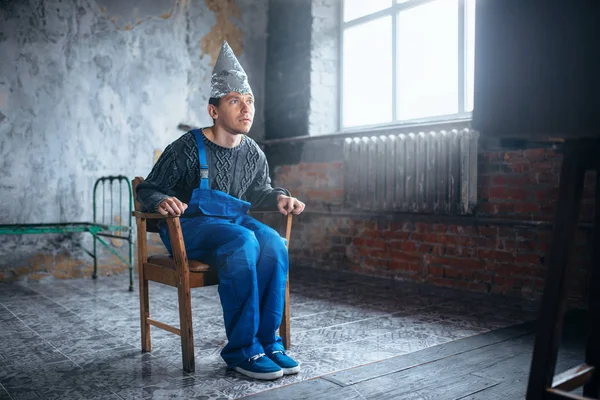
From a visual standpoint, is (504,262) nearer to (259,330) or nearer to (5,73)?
(259,330)

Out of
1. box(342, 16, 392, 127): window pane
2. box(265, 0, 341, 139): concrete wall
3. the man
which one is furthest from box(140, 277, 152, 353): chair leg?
box(265, 0, 341, 139): concrete wall

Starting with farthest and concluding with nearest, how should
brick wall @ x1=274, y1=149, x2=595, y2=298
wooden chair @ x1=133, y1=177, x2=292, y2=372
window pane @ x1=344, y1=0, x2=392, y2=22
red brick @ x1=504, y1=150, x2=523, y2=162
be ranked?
window pane @ x1=344, y1=0, x2=392, y2=22
red brick @ x1=504, y1=150, x2=523, y2=162
brick wall @ x1=274, y1=149, x2=595, y2=298
wooden chair @ x1=133, y1=177, x2=292, y2=372

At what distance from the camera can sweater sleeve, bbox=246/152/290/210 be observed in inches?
105

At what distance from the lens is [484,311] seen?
11.3ft

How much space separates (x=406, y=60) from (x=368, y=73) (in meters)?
0.54

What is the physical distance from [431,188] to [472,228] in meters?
0.44

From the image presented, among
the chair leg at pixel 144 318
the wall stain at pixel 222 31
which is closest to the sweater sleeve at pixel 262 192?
the chair leg at pixel 144 318

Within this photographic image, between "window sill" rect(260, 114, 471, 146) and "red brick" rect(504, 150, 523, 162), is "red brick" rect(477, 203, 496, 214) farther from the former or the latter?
"window sill" rect(260, 114, 471, 146)

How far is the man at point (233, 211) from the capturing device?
7.26 ft

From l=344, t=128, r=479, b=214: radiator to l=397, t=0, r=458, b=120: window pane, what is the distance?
1.40 feet

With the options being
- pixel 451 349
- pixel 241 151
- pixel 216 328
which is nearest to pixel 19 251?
pixel 216 328

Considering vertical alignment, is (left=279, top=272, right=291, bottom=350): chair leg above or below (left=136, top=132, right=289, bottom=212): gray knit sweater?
below

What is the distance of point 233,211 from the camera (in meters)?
2.53

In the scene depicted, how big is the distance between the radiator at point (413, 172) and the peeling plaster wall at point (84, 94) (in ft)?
5.92
